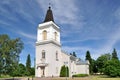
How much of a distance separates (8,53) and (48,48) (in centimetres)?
1485

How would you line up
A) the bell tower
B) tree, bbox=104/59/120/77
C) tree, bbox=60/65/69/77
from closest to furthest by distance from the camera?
the bell tower → tree, bbox=104/59/120/77 → tree, bbox=60/65/69/77

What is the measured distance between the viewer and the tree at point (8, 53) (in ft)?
90.4

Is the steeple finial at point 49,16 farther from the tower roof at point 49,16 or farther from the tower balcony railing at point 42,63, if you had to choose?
the tower balcony railing at point 42,63

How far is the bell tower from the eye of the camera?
40537 mm

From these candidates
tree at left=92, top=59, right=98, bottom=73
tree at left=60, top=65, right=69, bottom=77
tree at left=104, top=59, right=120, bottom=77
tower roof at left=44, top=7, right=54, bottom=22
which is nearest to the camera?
tree at left=104, top=59, right=120, bottom=77

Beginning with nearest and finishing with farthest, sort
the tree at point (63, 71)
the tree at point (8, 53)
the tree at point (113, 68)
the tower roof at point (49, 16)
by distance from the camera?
the tree at point (8, 53), the tree at point (113, 68), the tree at point (63, 71), the tower roof at point (49, 16)

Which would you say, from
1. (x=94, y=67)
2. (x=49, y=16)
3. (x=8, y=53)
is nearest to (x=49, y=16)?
(x=49, y=16)

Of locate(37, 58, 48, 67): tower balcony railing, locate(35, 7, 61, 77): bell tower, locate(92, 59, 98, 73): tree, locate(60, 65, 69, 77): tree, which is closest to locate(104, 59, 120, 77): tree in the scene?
locate(60, 65, 69, 77): tree

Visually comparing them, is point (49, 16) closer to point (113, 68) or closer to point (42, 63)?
point (42, 63)

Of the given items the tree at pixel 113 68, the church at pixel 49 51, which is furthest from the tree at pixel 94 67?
the church at pixel 49 51

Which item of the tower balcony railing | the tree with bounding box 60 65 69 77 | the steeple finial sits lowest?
the tree with bounding box 60 65 69 77

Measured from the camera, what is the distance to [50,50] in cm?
4112

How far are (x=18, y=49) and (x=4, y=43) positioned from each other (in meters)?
2.56

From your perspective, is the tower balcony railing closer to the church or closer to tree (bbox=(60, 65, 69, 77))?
the church
